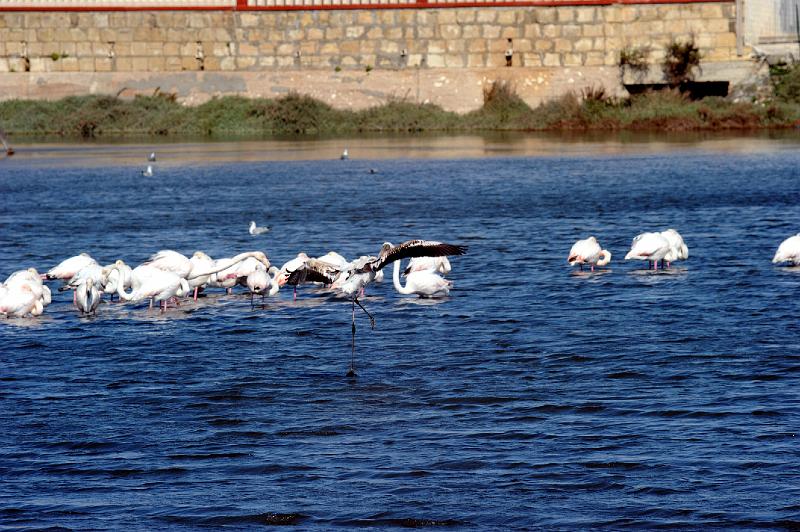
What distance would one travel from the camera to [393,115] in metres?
56.0

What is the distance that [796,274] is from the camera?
18672 mm

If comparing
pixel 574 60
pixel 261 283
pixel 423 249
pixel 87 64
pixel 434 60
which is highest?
pixel 87 64

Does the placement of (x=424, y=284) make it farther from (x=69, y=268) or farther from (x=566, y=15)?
(x=566, y=15)

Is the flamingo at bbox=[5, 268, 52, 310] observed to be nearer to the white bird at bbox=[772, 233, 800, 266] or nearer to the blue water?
the blue water

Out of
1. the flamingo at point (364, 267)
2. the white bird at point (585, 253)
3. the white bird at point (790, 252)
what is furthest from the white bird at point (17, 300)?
the white bird at point (790, 252)

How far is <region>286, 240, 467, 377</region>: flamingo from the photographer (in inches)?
516

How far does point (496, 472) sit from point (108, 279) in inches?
333

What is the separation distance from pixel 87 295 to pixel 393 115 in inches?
1583

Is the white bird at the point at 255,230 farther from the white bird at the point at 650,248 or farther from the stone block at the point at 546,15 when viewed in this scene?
the stone block at the point at 546,15

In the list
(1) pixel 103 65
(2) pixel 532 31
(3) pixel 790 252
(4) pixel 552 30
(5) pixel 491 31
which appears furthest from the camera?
(1) pixel 103 65

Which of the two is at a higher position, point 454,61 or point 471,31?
point 471,31

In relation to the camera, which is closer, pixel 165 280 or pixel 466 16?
pixel 165 280

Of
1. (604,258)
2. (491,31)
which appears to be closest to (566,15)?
(491,31)

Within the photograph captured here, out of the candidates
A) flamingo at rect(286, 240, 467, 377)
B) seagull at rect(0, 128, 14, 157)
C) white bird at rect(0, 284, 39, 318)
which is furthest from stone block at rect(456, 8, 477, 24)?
flamingo at rect(286, 240, 467, 377)
